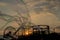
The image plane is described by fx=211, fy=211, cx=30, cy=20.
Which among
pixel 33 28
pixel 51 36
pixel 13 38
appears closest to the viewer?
pixel 13 38

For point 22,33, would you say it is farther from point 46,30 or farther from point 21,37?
point 46,30

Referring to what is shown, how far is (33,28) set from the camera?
65688 mm

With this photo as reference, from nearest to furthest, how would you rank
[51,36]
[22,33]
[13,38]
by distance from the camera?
[13,38], [22,33], [51,36]

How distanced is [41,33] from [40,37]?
1311 mm

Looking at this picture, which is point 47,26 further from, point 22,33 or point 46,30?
point 22,33

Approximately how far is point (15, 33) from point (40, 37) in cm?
1201

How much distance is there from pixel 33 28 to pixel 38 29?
1688 millimetres

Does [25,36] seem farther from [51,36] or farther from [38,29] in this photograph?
[51,36]

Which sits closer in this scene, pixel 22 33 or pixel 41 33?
pixel 22 33

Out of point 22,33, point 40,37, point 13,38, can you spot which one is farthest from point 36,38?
point 13,38

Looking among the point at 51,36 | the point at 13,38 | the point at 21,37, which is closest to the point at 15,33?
the point at 13,38

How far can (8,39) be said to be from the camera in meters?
56.6

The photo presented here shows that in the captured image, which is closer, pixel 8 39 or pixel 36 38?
pixel 8 39

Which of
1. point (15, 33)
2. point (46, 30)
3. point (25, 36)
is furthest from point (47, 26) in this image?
point (15, 33)
